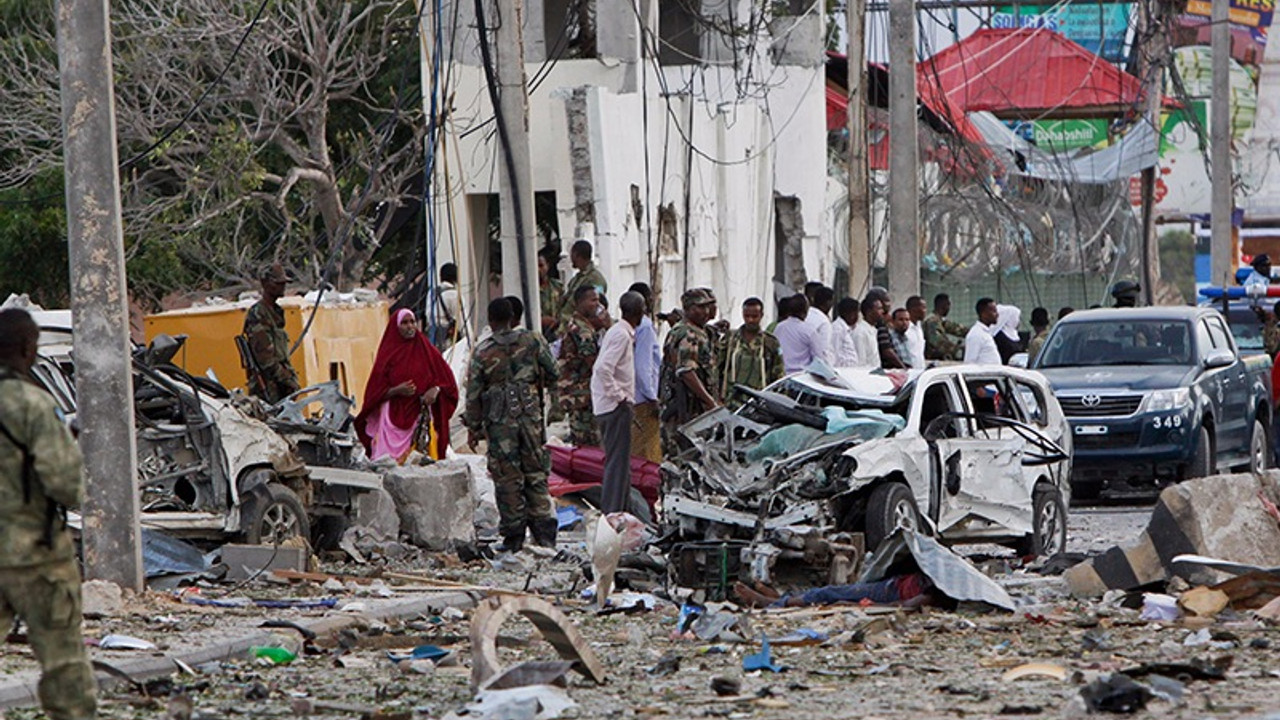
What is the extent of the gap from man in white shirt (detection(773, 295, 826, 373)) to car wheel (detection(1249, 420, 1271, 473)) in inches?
209

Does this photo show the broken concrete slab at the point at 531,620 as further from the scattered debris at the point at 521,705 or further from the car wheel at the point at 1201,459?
the car wheel at the point at 1201,459

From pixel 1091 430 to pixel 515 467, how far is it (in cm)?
660

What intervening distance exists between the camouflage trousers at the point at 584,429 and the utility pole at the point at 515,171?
93 cm

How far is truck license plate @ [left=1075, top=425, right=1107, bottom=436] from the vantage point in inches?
754

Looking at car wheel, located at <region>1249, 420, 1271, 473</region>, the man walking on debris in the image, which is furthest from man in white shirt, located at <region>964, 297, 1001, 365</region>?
the man walking on debris

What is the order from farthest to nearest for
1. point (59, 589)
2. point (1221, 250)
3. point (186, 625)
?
point (1221, 250) < point (186, 625) < point (59, 589)

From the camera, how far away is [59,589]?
23.1 ft

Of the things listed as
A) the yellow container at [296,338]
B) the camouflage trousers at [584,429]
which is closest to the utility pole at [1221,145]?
the yellow container at [296,338]

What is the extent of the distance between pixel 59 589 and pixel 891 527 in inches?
261

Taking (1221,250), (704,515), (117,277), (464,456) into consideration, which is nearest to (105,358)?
(117,277)

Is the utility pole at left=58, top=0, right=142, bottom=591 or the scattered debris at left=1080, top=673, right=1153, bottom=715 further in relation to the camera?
the utility pole at left=58, top=0, right=142, bottom=591

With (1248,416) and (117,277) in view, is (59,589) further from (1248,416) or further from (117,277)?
(1248,416)

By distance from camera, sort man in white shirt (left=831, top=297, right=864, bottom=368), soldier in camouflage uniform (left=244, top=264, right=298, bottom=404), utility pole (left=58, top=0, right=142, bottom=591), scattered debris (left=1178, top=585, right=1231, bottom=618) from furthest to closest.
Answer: man in white shirt (left=831, top=297, right=864, bottom=368)
soldier in camouflage uniform (left=244, top=264, right=298, bottom=404)
utility pole (left=58, top=0, right=142, bottom=591)
scattered debris (left=1178, top=585, right=1231, bottom=618)

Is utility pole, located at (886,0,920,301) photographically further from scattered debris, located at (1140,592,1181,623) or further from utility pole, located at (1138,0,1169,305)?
utility pole, located at (1138,0,1169,305)
